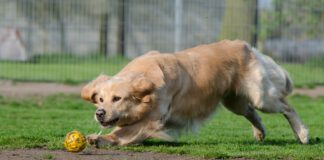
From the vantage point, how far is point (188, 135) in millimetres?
9148

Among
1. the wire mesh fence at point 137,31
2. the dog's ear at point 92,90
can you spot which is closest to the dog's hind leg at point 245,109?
the dog's ear at point 92,90

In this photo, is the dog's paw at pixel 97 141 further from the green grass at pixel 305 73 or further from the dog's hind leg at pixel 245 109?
the green grass at pixel 305 73

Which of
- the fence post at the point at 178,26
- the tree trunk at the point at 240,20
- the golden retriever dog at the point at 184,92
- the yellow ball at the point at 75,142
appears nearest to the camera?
the yellow ball at the point at 75,142

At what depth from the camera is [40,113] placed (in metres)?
12.4

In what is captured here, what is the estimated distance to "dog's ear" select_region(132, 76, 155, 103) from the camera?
7.86 m

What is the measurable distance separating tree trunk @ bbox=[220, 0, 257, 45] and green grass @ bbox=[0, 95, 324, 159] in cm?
379

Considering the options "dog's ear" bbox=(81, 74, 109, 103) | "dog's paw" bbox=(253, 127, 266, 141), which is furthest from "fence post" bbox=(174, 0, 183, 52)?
"dog's ear" bbox=(81, 74, 109, 103)

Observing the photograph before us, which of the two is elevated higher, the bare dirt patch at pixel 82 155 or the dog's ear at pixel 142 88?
the dog's ear at pixel 142 88

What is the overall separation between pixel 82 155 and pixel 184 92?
1.67 metres

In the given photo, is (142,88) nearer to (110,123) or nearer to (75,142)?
(110,123)

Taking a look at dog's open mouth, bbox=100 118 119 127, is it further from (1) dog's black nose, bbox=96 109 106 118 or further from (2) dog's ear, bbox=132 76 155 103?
(2) dog's ear, bbox=132 76 155 103

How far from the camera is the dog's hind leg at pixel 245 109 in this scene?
30.1 feet

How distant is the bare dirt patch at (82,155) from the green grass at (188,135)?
0.23 metres

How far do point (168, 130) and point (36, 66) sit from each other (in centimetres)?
1079
